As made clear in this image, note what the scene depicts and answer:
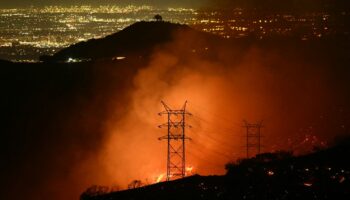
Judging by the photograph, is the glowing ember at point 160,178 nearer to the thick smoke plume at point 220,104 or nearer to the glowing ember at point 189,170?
the thick smoke plume at point 220,104

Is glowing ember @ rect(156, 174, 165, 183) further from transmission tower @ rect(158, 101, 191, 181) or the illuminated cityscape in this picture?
the illuminated cityscape

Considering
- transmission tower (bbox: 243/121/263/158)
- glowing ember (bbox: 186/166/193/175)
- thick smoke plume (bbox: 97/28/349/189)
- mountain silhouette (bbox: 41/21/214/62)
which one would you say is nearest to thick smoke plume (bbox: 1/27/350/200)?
thick smoke plume (bbox: 97/28/349/189)

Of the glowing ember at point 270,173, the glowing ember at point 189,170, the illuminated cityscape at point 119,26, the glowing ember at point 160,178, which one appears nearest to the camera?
the glowing ember at point 270,173

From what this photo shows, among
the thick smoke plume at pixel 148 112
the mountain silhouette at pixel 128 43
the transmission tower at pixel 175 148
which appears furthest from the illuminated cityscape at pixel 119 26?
the transmission tower at pixel 175 148

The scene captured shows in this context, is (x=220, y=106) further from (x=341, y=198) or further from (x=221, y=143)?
(x=341, y=198)

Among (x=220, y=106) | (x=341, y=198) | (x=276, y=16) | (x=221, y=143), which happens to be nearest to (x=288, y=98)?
(x=220, y=106)

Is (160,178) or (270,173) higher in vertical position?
(270,173)

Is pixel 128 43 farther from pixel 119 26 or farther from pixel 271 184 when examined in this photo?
pixel 119 26

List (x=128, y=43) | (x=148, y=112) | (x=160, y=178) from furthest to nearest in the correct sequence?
1. (x=128, y=43)
2. (x=148, y=112)
3. (x=160, y=178)

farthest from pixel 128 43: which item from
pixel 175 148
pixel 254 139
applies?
pixel 254 139
